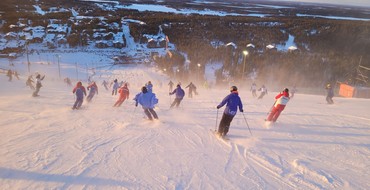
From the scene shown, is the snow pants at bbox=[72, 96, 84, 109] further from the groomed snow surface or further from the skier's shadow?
the skier's shadow

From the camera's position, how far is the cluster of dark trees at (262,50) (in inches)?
1391

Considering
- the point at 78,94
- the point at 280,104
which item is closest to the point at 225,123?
the point at 280,104

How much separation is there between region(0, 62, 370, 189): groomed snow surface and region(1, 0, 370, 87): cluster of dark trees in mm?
21378

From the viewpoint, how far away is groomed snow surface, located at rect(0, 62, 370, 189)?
4.14 m

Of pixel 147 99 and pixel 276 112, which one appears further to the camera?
pixel 276 112

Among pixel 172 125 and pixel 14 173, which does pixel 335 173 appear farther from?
pixel 14 173

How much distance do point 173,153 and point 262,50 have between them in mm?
46452

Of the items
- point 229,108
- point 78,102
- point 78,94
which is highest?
point 229,108

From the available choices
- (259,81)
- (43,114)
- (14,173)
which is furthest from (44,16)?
(14,173)

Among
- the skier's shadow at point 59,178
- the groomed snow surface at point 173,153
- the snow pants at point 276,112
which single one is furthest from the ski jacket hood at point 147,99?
the snow pants at point 276,112

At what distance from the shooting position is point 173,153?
5203mm

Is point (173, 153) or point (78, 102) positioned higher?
point (173, 153)

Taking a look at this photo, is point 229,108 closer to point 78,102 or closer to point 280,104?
point 280,104

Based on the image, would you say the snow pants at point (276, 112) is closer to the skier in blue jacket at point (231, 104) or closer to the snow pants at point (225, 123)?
the skier in blue jacket at point (231, 104)
